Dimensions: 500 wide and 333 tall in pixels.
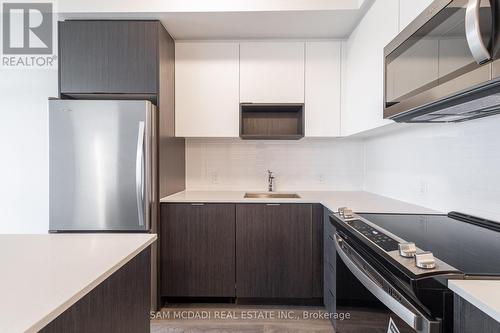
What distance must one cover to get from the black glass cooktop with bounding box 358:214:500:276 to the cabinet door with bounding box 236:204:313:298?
72 cm

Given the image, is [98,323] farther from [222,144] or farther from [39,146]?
[39,146]

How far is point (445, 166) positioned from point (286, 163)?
137cm

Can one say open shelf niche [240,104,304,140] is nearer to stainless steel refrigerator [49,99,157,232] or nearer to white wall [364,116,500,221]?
white wall [364,116,500,221]

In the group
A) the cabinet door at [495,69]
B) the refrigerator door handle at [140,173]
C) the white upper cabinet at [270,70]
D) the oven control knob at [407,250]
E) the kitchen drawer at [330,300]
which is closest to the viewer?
the cabinet door at [495,69]

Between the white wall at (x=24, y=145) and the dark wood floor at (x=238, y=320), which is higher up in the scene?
the white wall at (x=24, y=145)

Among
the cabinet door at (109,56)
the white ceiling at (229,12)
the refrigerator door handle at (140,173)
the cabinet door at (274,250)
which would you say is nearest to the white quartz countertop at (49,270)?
the refrigerator door handle at (140,173)

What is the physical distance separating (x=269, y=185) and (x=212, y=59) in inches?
51.6

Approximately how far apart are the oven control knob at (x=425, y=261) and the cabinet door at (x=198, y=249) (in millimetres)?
1505

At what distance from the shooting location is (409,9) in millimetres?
1346

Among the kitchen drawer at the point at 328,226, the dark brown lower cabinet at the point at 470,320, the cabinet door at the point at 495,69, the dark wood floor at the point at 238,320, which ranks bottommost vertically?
the dark wood floor at the point at 238,320

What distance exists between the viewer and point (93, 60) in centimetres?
209

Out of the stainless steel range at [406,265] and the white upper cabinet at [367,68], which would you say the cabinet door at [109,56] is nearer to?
the white upper cabinet at [367,68]

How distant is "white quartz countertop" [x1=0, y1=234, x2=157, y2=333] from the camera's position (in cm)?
58
